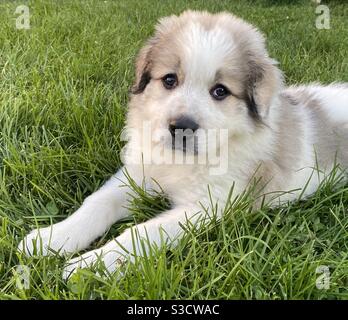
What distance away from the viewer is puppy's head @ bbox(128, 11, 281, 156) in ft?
8.96

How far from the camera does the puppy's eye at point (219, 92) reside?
2.83 metres

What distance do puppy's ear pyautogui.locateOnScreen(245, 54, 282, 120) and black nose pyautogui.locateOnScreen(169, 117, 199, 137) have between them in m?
0.45

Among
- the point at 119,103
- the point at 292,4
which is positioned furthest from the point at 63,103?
the point at 292,4

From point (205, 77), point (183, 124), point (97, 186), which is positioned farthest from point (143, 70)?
point (97, 186)

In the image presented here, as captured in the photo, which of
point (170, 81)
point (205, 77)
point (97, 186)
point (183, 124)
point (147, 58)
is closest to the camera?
point (183, 124)

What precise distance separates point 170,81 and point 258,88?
504 mm

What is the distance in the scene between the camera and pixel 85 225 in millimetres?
2949

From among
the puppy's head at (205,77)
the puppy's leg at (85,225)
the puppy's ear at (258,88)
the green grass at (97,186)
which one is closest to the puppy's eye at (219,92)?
the puppy's head at (205,77)

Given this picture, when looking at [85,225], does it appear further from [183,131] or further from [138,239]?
[183,131]

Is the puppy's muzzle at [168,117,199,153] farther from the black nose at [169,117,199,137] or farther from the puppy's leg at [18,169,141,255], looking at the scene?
the puppy's leg at [18,169,141,255]

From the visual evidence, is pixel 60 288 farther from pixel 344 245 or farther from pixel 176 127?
pixel 344 245

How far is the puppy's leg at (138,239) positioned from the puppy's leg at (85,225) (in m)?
0.18

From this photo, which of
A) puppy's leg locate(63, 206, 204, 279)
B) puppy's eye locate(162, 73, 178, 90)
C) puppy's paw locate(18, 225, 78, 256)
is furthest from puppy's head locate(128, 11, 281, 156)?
puppy's paw locate(18, 225, 78, 256)

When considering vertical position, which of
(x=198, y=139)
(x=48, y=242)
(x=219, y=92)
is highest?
(x=219, y=92)
